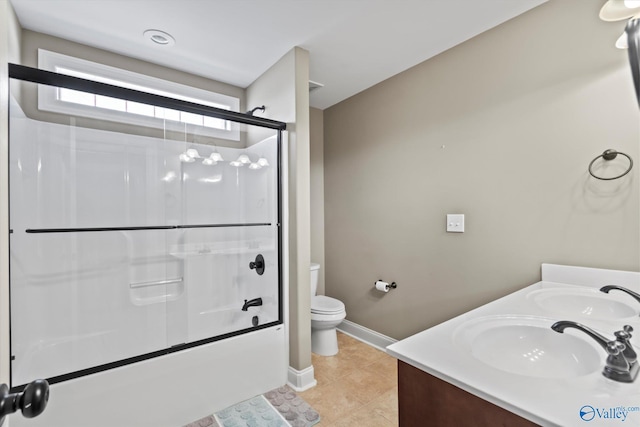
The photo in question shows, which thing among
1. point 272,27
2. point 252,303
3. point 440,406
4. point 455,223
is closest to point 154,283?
point 252,303

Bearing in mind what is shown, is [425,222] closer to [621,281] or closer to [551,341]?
[621,281]

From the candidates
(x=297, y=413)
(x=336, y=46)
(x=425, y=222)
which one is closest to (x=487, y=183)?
(x=425, y=222)

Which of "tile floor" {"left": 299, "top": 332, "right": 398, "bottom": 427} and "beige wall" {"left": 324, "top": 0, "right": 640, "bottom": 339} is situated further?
"tile floor" {"left": 299, "top": 332, "right": 398, "bottom": 427}

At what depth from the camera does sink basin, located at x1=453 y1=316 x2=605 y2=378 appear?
38.3 inches

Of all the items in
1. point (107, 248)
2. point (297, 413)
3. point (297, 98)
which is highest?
point (297, 98)

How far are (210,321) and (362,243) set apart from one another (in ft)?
4.85

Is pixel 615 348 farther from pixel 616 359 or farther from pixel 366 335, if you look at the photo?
pixel 366 335

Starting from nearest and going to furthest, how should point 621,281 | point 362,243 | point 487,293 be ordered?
1. point 621,281
2. point 487,293
3. point 362,243

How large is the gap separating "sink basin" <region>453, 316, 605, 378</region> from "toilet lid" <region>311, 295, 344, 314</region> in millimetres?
1529

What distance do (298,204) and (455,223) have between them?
1.13m

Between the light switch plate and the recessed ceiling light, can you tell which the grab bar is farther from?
the light switch plate

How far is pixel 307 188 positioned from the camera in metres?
2.22

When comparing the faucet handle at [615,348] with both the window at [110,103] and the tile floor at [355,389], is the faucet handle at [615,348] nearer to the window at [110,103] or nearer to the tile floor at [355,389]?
the tile floor at [355,389]

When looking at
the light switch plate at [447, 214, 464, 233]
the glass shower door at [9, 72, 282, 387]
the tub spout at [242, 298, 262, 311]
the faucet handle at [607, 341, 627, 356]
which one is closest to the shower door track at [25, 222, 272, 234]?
the glass shower door at [9, 72, 282, 387]
